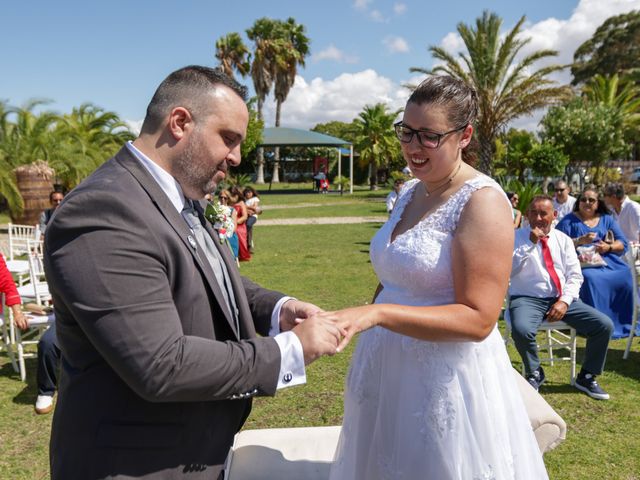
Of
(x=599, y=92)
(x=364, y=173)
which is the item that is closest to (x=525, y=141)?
(x=599, y=92)

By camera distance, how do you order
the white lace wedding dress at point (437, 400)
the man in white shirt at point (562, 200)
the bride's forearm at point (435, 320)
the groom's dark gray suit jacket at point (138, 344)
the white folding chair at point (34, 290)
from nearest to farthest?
the groom's dark gray suit jacket at point (138, 344)
the bride's forearm at point (435, 320)
the white lace wedding dress at point (437, 400)
the white folding chair at point (34, 290)
the man in white shirt at point (562, 200)

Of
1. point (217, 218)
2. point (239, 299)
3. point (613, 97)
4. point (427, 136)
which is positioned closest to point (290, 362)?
point (239, 299)

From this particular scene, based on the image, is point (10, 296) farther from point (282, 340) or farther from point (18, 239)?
point (18, 239)

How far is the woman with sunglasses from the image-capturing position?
7160 millimetres

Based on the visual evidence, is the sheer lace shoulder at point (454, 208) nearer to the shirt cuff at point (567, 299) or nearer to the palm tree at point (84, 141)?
the shirt cuff at point (567, 299)

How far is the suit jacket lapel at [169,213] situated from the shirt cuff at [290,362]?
0.66ft

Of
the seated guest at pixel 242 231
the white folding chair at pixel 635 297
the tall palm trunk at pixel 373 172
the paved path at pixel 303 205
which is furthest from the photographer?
the tall palm trunk at pixel 373 172

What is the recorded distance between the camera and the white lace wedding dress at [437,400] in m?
2.30

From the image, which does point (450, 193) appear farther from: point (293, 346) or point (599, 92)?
point (599, 92)

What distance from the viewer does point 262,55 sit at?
4906 centimetres

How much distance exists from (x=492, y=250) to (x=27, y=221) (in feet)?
62.8

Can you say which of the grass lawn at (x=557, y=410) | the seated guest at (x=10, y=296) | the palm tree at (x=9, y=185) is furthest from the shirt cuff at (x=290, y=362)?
the palm tree at (x=9, y=185)

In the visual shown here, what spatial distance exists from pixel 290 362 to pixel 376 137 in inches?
1669

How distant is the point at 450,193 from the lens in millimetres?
2486
